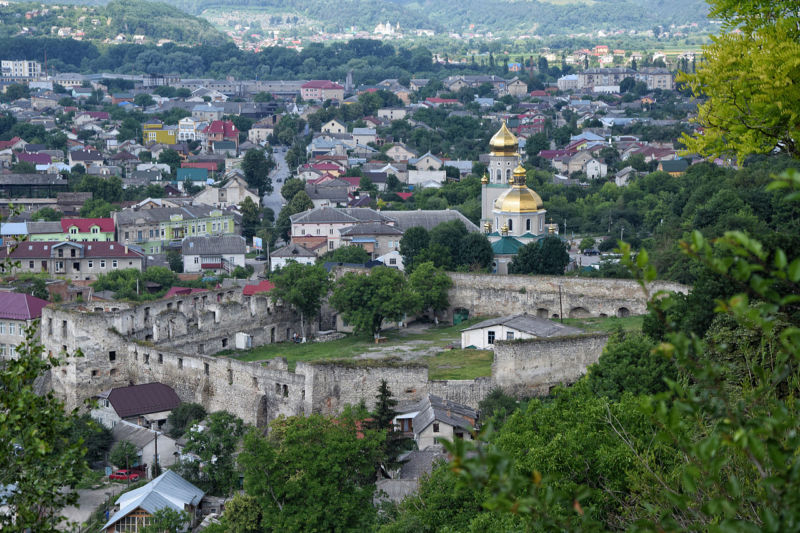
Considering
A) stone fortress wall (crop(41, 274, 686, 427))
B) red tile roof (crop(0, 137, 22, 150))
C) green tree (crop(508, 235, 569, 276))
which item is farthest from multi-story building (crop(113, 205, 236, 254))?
red tile roof (crop(0, 137, 22, 150))

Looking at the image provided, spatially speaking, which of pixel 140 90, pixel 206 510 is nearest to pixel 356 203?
pixel 206 510

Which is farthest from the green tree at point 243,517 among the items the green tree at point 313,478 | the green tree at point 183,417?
the green tree at point 183,417

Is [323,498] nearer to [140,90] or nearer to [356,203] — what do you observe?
[356,203]

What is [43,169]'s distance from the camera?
244ft

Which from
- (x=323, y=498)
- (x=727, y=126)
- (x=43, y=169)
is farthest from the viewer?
(x=43, y=169)

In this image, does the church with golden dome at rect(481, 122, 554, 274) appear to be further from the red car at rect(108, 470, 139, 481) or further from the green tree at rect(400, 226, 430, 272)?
the red car at rect(108, 470, 139, 481)

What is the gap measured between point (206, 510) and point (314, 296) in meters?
13.7

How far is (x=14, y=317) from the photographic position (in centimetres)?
3334

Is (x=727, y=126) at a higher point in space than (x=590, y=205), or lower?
higher

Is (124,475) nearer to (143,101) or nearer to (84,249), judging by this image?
(84,249)

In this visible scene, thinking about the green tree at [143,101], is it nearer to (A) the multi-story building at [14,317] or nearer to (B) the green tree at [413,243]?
(B) the green tree at [413,243]

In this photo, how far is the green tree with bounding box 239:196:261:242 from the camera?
190 ft

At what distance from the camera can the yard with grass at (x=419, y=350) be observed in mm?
29234

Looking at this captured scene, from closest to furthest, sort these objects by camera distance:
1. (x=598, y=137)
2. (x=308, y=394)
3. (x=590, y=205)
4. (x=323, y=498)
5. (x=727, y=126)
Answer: (x=727, y=126)
(x=323, y=498)
(x=308, y=394)
(x=590, y=205)
(x=598, y=137)
